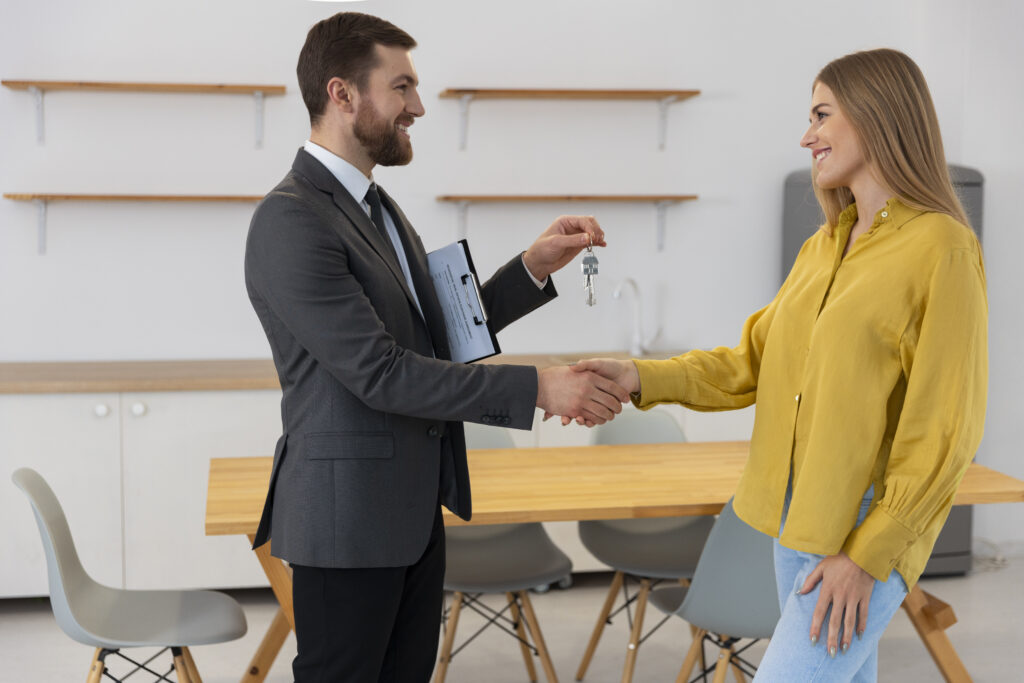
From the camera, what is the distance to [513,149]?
4512mm

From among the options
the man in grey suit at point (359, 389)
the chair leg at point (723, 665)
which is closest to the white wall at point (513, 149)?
the chair leg at point (723, 665)

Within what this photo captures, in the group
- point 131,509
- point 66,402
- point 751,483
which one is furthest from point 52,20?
point 751,483

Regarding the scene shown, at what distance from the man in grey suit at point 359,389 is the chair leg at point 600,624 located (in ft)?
4.17

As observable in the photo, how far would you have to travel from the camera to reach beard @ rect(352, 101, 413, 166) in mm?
1915

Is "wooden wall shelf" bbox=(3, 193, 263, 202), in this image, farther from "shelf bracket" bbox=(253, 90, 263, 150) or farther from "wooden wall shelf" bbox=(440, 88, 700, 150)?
"wooden wall shelf" bbox=(440, 88, 700, 150)

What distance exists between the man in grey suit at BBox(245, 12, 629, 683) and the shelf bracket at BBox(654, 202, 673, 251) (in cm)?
276

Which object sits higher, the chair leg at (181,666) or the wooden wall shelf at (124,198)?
the wooden wall shelf at (124,198)

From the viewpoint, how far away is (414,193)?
14.6 feet

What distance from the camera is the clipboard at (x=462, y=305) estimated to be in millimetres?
1995

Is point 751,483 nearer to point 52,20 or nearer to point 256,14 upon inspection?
point 256,14

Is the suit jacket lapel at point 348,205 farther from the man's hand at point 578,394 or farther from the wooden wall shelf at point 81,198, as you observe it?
the wooden wall shelf at point 81,198

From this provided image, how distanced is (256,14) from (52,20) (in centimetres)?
78

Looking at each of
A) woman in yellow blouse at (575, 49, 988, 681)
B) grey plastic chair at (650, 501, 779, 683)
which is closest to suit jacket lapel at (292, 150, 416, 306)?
woman in yellow blouse at (575, 49, 988, 681)

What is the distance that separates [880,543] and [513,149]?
3.18m
